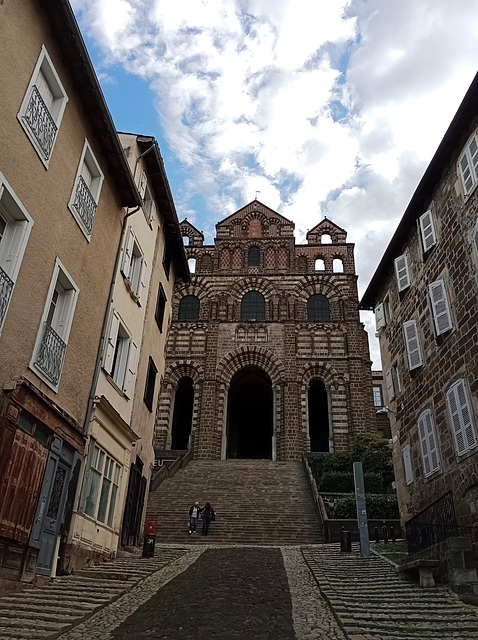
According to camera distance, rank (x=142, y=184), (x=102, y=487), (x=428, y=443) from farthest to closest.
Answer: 1. (x=142, y=184)
2. (x=428, y=443)
3. (x=102, y=487)

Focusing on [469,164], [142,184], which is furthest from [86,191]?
[469,164]

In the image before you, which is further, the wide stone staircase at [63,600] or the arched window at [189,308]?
the arched window at [189,308]

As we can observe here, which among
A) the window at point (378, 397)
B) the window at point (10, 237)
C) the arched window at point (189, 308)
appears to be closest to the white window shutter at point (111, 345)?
the window at point (10, 237)

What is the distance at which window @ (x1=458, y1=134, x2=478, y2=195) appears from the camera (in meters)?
10.7

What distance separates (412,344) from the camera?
13.4 meters

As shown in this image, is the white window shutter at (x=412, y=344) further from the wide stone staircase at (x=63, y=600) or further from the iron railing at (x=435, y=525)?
the wide stone staircase at (x=63, y=600)

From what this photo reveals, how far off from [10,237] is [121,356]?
15.8 ft

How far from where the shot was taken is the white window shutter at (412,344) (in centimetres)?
1306

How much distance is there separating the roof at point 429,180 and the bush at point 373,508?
706 centimetres

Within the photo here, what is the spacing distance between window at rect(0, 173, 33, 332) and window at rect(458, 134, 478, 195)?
856 centimetres

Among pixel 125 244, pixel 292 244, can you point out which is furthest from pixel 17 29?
pixel 292 244

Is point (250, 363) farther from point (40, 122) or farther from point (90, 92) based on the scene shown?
point (40, 122)

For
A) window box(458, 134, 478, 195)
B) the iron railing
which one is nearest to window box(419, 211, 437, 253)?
window box(458, 134, 478, 195)

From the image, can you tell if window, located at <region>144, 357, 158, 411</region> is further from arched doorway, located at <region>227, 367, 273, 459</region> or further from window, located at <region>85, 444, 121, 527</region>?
arched doorway, located at <region>227, 367, 273, 459</region>
